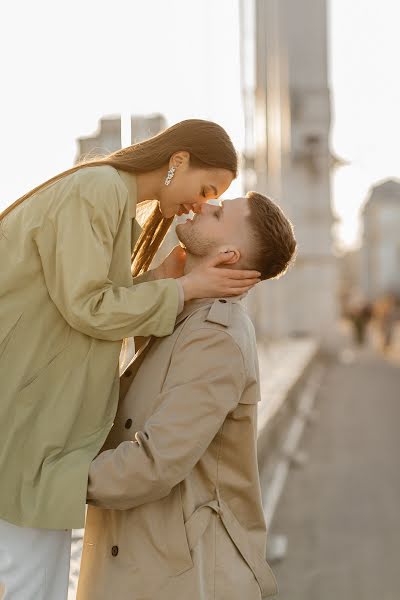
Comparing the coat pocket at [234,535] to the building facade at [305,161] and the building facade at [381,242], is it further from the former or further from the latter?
the building facade at [381,242]

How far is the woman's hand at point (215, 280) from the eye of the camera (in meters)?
2.51

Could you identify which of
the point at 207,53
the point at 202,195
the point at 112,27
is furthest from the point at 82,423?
the point at 207,53

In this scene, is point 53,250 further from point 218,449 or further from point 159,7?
point 159,7

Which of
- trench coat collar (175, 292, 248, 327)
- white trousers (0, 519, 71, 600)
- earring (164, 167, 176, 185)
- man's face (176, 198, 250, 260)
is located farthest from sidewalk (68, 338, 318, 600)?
earring (164, 167, 176, 185)

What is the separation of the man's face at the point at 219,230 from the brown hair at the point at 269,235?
0.03m

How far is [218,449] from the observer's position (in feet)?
8.18

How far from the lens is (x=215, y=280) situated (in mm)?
2527

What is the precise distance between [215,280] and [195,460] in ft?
1.56

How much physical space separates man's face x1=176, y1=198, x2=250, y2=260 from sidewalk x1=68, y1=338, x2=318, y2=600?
4.69ft

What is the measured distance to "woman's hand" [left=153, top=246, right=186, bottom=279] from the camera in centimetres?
282

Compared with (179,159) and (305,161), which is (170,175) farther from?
(305,161)

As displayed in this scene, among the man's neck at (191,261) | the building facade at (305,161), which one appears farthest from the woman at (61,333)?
the building facade at (305,161)

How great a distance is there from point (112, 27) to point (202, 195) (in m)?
2.10

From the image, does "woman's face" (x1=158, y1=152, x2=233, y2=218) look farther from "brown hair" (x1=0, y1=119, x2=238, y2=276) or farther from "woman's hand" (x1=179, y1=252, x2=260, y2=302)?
"woman's hand" (x1=179, y1=252, x2=260, y2=302)
